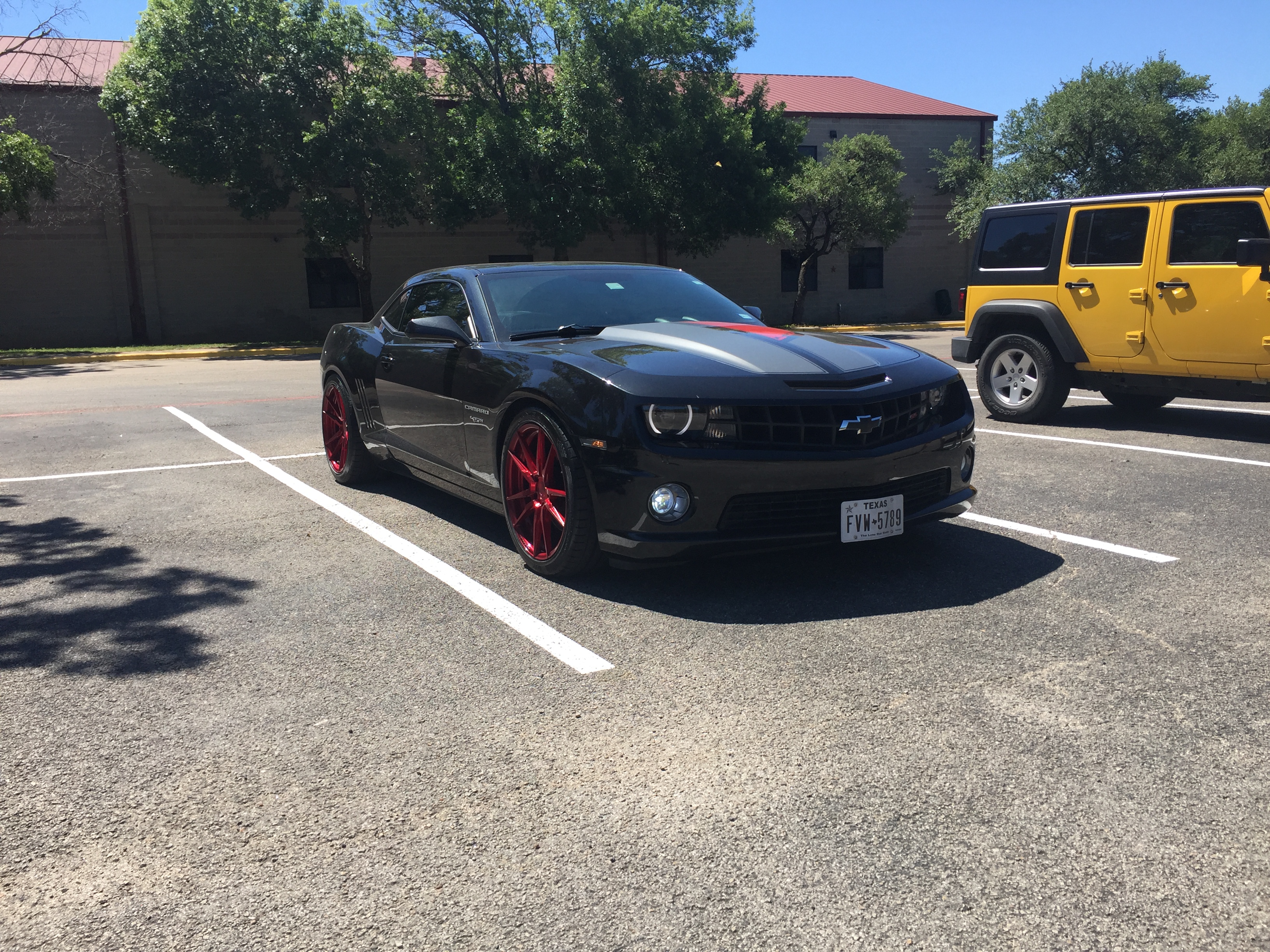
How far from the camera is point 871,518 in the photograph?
446 centimetres

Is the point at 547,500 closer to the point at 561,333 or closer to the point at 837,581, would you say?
the point at 561,333

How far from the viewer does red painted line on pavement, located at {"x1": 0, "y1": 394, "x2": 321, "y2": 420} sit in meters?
12.1

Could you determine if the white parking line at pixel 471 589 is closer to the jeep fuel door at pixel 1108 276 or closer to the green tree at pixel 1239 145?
the jeep fuel door at pixel 1108 276

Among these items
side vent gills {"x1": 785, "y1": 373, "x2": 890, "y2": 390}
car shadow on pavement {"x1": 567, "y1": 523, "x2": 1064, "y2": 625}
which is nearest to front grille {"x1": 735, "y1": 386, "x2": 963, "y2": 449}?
side vent gills {"x1": 785, "y1": 373, "x2": 890, "y2": 390}

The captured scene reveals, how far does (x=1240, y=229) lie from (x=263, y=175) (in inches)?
880

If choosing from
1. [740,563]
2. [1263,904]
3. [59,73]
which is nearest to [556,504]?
[740,563]

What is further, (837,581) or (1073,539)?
(1073,539)

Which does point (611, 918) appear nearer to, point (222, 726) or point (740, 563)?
point (222, 726)

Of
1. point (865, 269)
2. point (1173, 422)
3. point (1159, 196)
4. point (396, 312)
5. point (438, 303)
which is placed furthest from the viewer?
point (865, 269)

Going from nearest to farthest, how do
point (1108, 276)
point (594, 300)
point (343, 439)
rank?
point (594, 300)
point (343, 439)
point (1108, 276)

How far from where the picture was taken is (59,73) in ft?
88.5

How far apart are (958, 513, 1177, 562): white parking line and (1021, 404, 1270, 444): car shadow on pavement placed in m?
3.52

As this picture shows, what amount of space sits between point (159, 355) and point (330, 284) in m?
7.74

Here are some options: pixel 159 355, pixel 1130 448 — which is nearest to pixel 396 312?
pixel 1130 448
